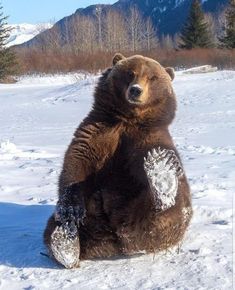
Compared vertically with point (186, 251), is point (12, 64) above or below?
below

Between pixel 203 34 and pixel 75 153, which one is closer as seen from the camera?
pixel 75 153

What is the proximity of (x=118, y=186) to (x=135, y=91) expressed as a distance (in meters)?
0.53

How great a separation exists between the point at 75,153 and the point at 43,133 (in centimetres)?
985

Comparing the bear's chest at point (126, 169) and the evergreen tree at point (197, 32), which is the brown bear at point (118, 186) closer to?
the bear's chest at point (126, 169)

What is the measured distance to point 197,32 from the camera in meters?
50.3

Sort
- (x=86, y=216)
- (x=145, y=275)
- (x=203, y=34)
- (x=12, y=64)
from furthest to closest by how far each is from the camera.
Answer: (x=203, y=34) → (x=12, y=64) → (x=86, y=216) → (x=145, y=275)

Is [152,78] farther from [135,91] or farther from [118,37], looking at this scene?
[118,37]

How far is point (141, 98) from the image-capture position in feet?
11.1

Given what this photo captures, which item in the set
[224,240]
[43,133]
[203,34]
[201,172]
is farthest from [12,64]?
[224,240]

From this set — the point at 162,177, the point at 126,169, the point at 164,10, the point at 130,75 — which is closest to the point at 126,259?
the point at 126,169

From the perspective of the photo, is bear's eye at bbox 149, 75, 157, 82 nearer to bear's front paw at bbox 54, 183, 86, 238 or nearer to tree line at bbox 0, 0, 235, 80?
bear's front paw at bbox 54, 183, 86, 238

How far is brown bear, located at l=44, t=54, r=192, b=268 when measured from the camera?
3234mm

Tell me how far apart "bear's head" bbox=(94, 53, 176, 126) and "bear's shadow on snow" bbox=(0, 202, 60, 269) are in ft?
3.07

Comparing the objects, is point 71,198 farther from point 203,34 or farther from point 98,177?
point 203,34
